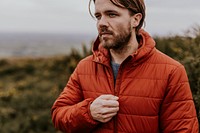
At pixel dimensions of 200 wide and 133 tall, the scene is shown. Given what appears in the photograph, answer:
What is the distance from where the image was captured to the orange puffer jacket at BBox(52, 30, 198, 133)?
2912mm

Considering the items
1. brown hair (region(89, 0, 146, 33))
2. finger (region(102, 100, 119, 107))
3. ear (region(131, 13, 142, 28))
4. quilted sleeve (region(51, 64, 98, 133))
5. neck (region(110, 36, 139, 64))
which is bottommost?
quilted sleeve (region(51, 64, 98, 133))

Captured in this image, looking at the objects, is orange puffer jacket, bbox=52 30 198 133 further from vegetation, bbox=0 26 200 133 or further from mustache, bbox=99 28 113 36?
vegetation, bbox=0 26 200 133

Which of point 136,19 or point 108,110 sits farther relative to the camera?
point 136,19

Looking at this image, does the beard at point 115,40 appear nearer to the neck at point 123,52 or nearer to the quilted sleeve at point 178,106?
the neck at point 123,52

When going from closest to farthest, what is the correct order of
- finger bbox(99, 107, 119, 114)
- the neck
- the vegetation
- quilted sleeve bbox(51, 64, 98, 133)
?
1. finger bbox(99, 107, 119, 114)
2. quilted sleeve bbox(51, 64, 98, 133)
3. the neck
4. the vegetation

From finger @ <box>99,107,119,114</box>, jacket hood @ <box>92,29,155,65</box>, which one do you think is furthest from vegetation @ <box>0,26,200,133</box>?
finger @ <box>99,107,119,114</box>

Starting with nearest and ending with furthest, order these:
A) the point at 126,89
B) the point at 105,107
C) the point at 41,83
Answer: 1. the point at 105,107
2. the point at 126,89
3. the point at 41,83

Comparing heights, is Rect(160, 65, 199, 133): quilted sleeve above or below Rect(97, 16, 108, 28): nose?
below

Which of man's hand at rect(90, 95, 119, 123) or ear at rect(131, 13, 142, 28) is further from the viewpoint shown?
ear at rect(131, 13, 142, 28)

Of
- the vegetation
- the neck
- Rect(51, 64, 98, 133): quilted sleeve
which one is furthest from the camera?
the vegetation

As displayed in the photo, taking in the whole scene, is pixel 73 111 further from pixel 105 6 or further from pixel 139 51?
pixel 105 6

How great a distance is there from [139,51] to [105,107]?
51cm

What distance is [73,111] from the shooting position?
3.08 m

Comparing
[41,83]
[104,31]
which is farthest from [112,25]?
[41,83]
